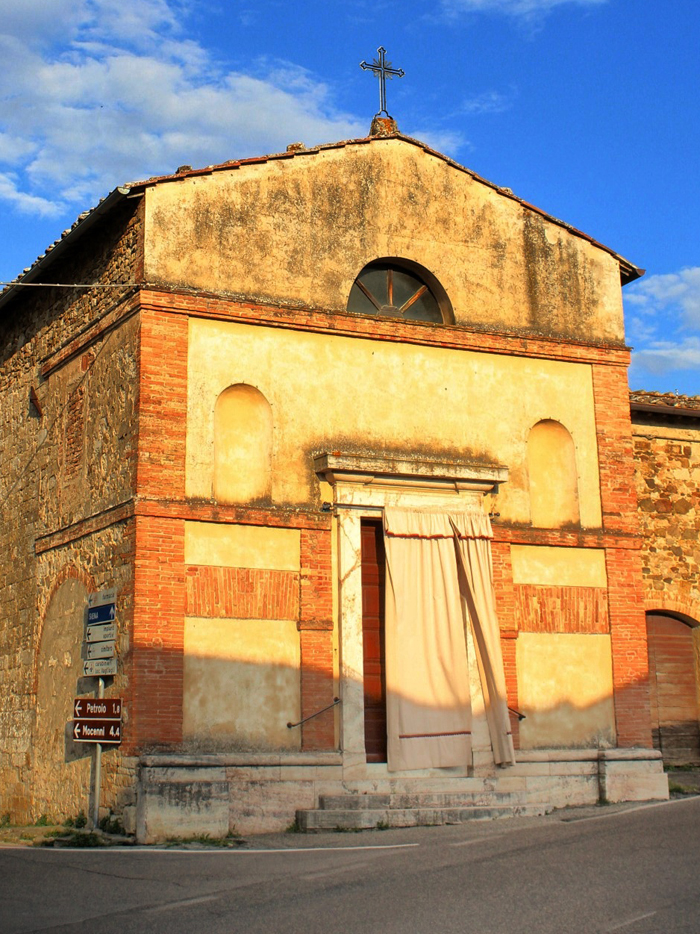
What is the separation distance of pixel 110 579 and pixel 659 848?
6799 mm

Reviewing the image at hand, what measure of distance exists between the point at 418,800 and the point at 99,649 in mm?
4044

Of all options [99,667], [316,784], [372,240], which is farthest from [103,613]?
[372,240]

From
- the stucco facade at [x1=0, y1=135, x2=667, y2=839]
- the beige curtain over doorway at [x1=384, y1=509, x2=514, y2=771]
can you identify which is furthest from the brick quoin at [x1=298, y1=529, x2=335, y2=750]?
the beige curtain over doorway at [x1=384, y1=509, x2=514, y2=771]

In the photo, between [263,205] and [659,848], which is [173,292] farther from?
[659,848]

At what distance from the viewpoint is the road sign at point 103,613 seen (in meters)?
13.3

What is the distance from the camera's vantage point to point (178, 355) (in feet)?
44.8

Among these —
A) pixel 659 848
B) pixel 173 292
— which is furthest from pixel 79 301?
pixel 659 848

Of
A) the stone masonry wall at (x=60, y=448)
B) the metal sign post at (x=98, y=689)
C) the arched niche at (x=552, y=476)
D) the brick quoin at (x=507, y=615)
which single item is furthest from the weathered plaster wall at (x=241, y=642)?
the arched niche at (x=552, y=476)

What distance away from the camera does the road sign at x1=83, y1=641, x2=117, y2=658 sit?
518 inches

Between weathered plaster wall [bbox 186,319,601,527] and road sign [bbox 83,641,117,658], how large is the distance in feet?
6.42

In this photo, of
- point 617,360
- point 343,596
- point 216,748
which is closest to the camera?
point 216,748

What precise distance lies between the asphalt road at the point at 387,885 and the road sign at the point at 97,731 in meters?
1.48

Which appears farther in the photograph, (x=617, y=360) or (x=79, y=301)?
(x=617, y=360)

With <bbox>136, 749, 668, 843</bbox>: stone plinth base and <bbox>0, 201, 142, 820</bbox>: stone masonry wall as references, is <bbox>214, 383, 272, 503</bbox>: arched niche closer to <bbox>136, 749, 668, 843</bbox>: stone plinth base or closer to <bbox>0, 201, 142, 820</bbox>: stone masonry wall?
<bbox>0, 201, 142, 820</bbox>: stone masonry wall
